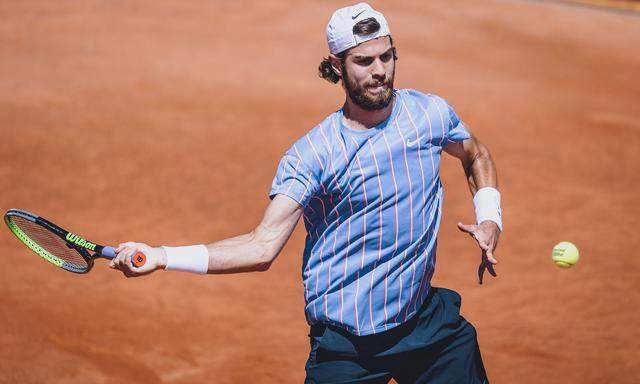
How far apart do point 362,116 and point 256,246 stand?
2.52 feet

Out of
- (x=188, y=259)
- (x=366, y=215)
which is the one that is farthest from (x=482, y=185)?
(x=188, y=259)

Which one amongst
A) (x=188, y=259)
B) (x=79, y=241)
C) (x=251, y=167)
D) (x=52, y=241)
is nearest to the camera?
(x=188, y=259)

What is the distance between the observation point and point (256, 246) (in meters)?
4.14

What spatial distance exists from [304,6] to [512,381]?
32.1 ft

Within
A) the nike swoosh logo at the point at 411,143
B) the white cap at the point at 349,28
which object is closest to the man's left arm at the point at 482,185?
the nike swoosh logo at the point at 411,143

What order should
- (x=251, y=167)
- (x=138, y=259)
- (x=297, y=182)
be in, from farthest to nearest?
(x=251, y=167) → (x=297, y=182) → (x=138, y=259)

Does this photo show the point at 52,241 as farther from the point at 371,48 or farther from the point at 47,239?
the point at 371,48

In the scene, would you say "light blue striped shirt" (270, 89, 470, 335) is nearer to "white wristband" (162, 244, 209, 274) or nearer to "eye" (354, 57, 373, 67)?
"eye" (354, 57, 373, 67)

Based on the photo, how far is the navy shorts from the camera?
4480 millimetres

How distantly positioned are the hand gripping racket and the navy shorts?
1251mm

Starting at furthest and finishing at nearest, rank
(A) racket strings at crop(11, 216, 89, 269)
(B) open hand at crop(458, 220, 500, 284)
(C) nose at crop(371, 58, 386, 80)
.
Answer: (A) racket strings at crop(11, 216, 89, 269)
(B) open hand at crop(458, 220, 500, 284)
(C) nose at crop(371, 58, 386, 80)

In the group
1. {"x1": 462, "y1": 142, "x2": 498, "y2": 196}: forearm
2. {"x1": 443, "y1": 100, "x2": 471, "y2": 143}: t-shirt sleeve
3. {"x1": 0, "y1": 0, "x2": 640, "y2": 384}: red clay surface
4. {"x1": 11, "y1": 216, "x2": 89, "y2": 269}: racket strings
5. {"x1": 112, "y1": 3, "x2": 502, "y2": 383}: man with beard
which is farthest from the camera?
{"x1": 0, "y1": 0, "x2": 640, "y2": 384}: red clay surface

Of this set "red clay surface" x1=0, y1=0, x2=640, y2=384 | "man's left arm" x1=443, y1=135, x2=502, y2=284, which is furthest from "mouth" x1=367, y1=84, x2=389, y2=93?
"red clay surface" x1=0, y1=0, x2=640, y2=384

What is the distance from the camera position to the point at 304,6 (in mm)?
15320
